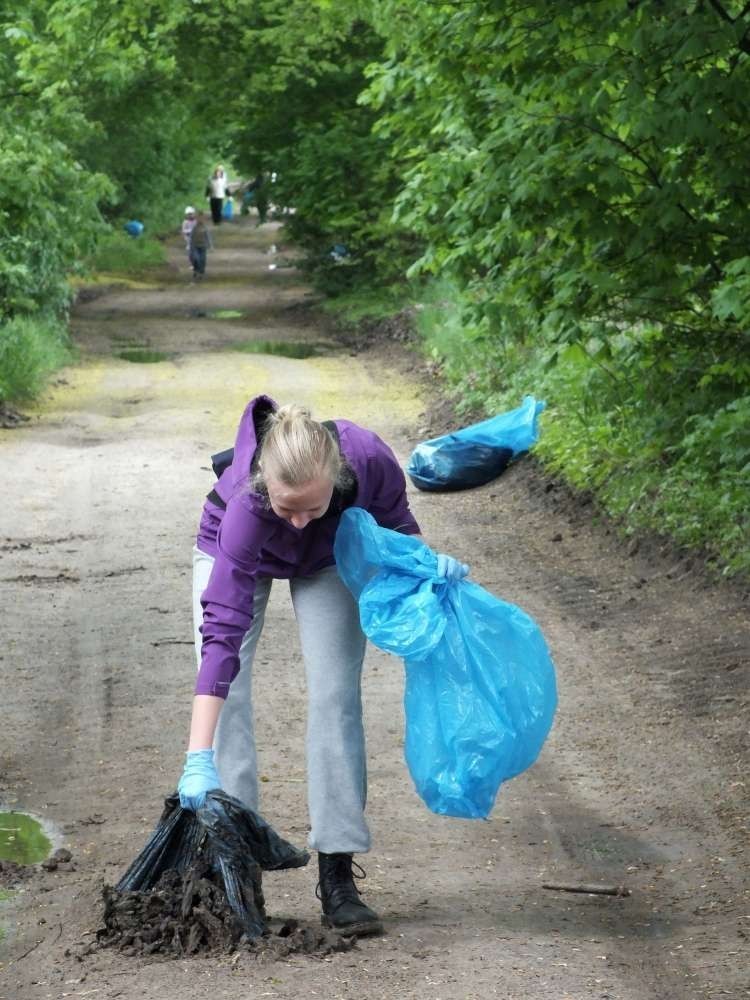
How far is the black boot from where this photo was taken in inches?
A: 164

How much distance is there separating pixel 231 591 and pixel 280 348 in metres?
19.1

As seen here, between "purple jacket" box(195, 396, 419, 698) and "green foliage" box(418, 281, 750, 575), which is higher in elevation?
"purple jacket" box(195, 396, 419, 698)

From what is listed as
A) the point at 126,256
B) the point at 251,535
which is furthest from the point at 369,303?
the point at 251,535

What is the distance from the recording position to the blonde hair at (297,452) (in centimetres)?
374

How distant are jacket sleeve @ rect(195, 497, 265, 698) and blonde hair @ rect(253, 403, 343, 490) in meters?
0.15

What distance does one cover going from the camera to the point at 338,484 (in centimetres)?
402

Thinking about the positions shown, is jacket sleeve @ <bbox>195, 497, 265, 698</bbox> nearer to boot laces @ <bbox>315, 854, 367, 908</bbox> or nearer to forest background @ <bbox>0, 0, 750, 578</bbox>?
boot laces @ <bbox>315, 854, 367, 908</bbox>

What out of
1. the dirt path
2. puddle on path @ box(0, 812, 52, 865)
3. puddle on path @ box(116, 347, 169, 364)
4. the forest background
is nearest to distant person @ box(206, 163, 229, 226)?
puddle on path @ box(116, 347, 169, 364)

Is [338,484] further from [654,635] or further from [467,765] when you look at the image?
[654,635]

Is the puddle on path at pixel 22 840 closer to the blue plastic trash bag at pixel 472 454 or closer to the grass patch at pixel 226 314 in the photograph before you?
the blue plastic trash bag at pixel 472 454

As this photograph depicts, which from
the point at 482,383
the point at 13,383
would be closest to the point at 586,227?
the point at 482,383

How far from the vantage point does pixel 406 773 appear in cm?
596

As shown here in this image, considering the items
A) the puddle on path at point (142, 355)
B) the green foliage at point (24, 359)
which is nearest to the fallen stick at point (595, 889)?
the green foliage at point (24, 359)

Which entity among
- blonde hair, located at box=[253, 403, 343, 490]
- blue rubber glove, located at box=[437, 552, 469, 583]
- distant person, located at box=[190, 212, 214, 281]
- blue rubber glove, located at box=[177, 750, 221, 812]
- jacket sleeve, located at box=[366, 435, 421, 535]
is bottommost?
distant person, located at box=[190, 212, 214, 281]
